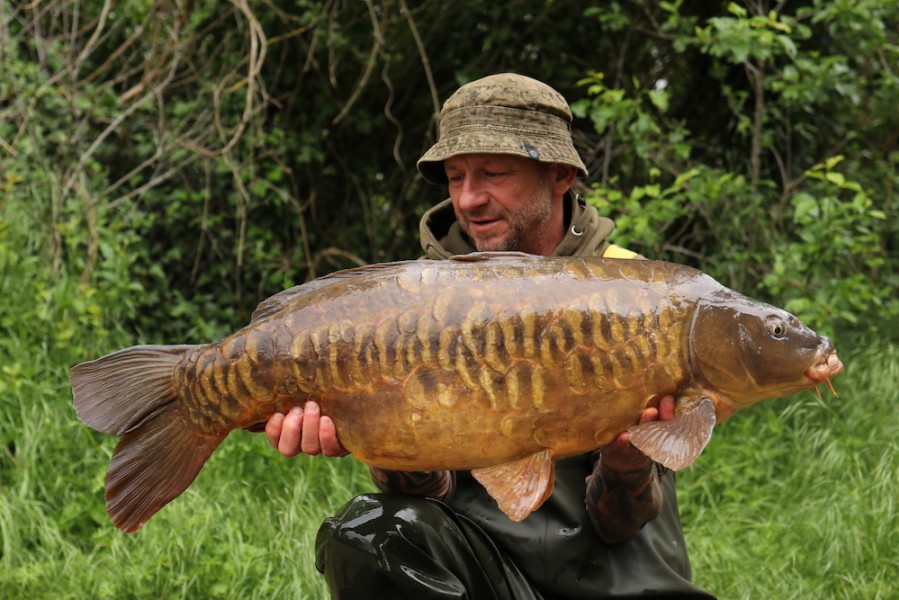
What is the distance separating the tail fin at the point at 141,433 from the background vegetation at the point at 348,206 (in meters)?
1.07

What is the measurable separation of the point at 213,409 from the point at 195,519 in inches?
52.9

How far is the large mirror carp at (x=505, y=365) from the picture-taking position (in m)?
1.58

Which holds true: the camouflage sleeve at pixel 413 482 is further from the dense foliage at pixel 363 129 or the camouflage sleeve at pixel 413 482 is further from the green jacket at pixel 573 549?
the dense foliage at pixel 363 129

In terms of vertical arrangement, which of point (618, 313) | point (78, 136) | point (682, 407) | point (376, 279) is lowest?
point (78, 136)

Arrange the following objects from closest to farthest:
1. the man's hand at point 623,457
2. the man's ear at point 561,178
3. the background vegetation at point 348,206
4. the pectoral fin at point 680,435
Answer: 1. the pectoral fin at point 680,435
2. the man's hand at point 623,457
3. the man's ear at point 561,178
4. the background vegetation at point 348,206

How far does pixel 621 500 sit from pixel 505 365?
1.63 feet

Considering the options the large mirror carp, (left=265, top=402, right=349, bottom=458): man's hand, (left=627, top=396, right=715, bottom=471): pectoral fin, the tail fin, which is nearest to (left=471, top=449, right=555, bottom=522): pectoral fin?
the large mirror carp

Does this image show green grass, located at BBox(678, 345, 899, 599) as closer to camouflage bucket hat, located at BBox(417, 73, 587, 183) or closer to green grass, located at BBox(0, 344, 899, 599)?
green grass, located at BBox(0, 344, 899, 599)

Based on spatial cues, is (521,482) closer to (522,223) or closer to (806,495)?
(522,223)

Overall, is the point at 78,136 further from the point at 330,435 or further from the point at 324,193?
the point at 330,435

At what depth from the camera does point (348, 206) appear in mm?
5387

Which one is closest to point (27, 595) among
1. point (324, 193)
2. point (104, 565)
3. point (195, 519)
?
point (104, 565)

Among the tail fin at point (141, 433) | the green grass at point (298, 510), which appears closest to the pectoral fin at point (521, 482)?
the tail fin at point (141, 433)

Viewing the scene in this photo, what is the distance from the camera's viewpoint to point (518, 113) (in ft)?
7.35
